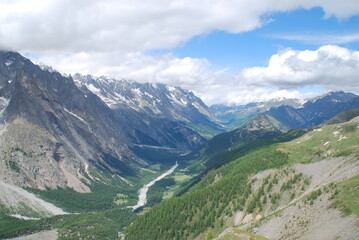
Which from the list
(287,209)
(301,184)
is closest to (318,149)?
(301,184)

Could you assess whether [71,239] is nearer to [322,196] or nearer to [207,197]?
[207,197]

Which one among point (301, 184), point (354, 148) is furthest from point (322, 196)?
point (354, 148)

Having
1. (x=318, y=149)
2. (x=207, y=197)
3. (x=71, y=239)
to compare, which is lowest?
(x=71, y=239)

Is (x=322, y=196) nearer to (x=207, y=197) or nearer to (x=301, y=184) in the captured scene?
(x=301, y=184)

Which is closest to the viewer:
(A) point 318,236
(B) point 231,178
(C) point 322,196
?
(A) point 318,236

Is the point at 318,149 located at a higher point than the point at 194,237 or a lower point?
higher

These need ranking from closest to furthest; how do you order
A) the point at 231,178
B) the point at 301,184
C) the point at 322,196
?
the point at 322,196 < the point at 301,184 < the point at 231,178

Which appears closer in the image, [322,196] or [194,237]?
[322,196]
